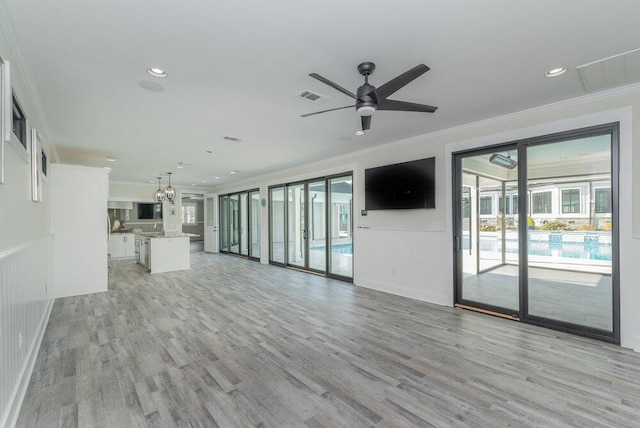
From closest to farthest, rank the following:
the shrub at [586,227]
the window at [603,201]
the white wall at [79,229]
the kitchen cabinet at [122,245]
A: the window at [603,201] < the shrub at [586,227] < the white wall at [79,229] < the kitchen cabinet at [122,245]

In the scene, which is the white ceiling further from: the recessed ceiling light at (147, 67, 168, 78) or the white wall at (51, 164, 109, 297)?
the white wall at (51, 164, 109, 297)

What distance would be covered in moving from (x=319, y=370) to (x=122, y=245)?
9563 millimetres

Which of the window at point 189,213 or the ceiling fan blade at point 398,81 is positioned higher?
the ceiling fan blade at point 398,81

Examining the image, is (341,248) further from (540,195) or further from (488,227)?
(540,195)

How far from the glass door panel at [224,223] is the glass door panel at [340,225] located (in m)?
5.53

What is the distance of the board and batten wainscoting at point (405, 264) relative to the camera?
15.0 ft

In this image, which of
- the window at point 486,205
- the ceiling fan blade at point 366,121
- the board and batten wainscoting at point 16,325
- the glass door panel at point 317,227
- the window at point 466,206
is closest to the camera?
the board and batten wainscoting at point 16,325

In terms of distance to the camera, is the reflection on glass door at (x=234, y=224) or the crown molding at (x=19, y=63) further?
the reflection on glass door at (x=234, y=224)

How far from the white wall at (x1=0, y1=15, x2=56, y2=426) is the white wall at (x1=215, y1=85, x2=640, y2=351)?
4673mm

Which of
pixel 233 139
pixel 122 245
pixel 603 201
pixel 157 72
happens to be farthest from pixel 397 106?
pixel 122 245

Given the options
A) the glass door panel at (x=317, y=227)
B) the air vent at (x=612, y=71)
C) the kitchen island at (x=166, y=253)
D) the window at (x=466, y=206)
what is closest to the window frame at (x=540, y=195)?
the window at (x=466, y=206)

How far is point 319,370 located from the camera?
2635 mm

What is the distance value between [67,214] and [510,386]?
22.3ft

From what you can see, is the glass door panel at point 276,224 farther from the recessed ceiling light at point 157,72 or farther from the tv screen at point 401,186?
the recessed ceiling light at point 157,72
